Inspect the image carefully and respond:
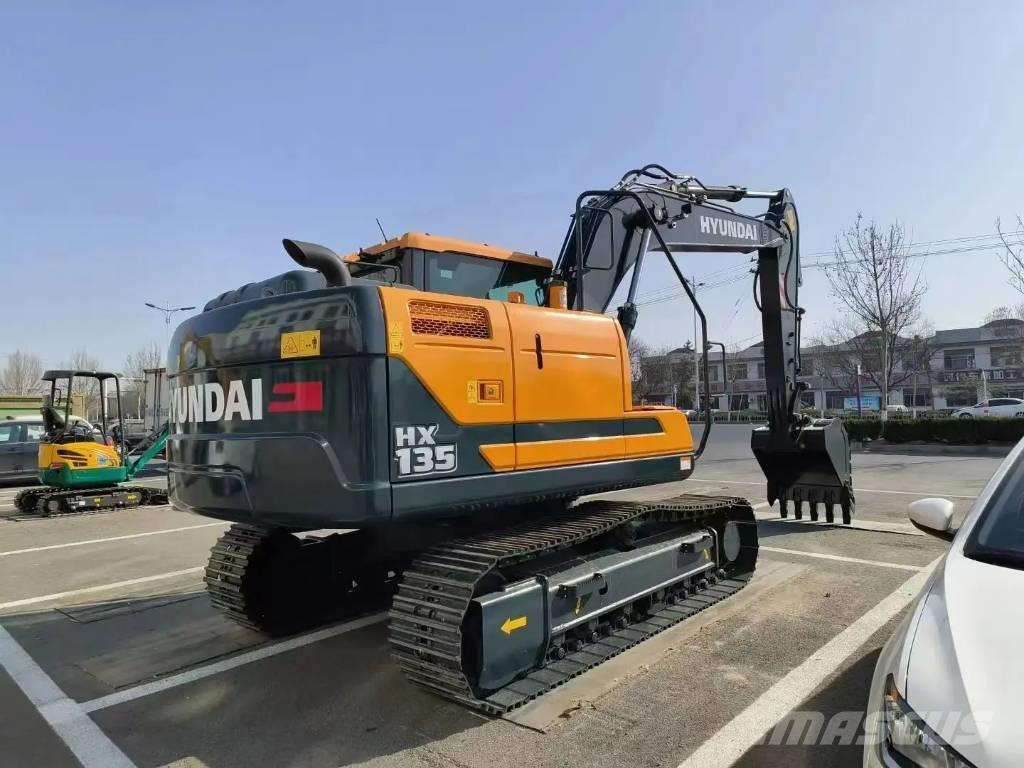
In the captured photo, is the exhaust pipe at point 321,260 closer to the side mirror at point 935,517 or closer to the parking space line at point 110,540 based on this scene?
the side mirror at point 935,517

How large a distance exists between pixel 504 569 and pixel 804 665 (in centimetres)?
201

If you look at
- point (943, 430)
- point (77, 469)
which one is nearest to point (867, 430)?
point (943, 430)

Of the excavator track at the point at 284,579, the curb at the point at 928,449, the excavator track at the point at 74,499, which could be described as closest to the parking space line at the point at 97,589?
the excavator track at the point at 284,579

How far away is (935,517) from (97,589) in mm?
7447

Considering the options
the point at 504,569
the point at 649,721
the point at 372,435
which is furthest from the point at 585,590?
the point at 372,435

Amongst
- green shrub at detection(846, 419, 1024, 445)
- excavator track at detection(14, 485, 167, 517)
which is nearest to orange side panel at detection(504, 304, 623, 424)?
excavator track at detection(14, 485, 167, 517)

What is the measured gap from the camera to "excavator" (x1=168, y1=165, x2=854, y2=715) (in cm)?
352

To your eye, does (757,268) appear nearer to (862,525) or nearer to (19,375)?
(862,525)

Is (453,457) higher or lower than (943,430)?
higher

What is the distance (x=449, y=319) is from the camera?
152 inches

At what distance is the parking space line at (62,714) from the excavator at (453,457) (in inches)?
45.2

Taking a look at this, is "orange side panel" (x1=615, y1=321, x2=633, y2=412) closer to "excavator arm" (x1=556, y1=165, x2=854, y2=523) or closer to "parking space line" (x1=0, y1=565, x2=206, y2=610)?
"excavator arm" (x1=556, y1=165, x2=854, y2=523)

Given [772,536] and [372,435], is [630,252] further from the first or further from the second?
[772,536]

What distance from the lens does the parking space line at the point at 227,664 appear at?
4195 mm
